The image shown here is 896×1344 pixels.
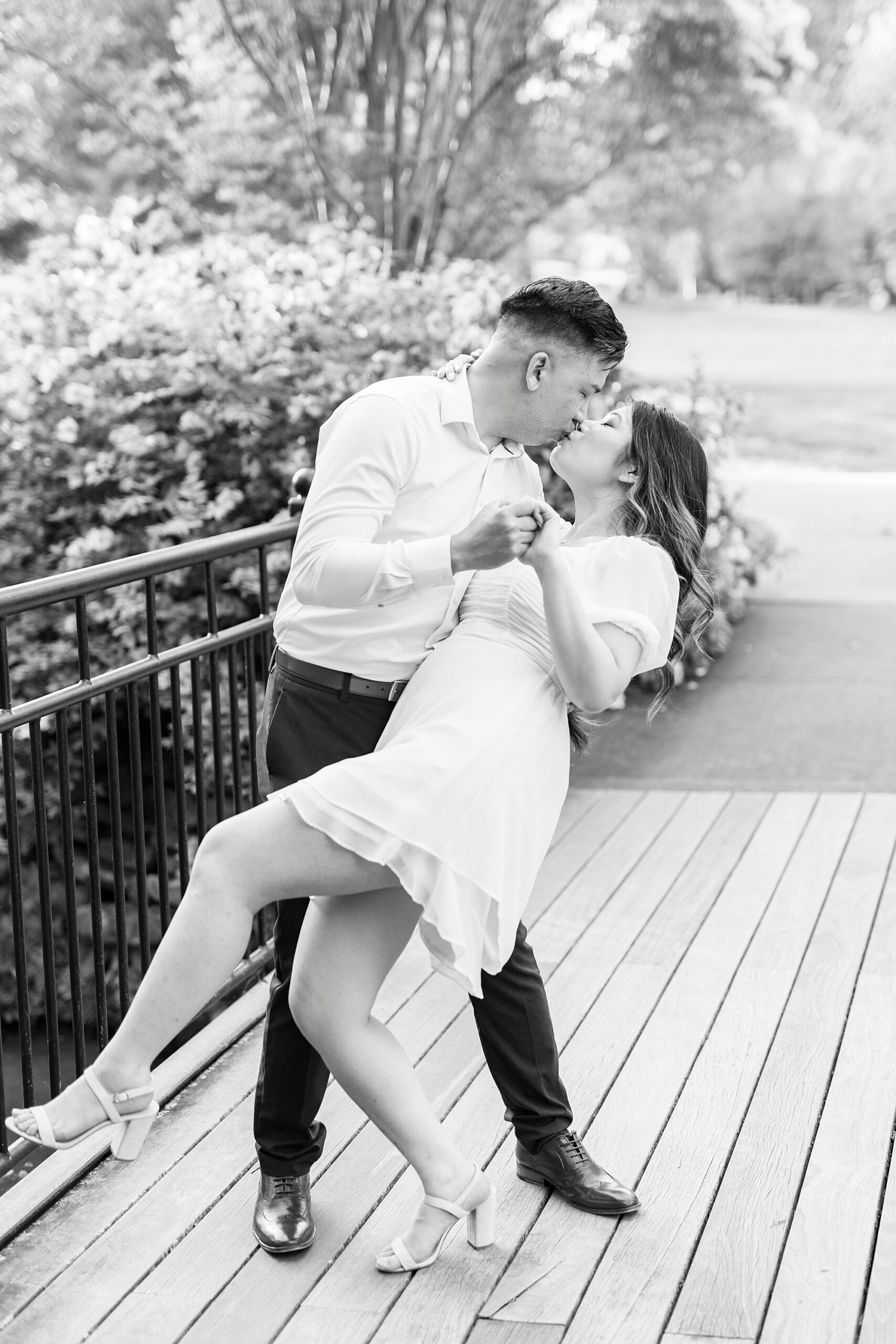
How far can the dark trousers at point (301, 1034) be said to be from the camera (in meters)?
2.58

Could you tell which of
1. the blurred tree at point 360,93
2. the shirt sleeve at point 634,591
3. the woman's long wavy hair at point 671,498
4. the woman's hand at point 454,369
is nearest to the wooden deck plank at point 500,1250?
the woman's long wavy hair at point 671,498

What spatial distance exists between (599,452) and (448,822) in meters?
0.72

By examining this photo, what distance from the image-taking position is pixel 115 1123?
2.14 m

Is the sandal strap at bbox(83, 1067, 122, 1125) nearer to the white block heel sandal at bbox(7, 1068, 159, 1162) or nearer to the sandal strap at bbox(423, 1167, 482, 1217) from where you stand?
the white block heel sandal at bbox(7, 1068, 159, 1162)

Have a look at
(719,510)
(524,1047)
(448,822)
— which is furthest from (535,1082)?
(719,510)

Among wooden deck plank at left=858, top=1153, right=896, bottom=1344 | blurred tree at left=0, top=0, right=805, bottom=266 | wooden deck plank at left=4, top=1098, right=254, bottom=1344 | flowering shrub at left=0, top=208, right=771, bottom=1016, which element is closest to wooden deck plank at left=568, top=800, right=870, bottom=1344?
wooden deck plank at left=858, top=1153, right=896, bottom=1344

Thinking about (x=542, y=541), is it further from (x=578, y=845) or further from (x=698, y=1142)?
(x=578, y=845)

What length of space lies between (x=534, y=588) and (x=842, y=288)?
43.7m

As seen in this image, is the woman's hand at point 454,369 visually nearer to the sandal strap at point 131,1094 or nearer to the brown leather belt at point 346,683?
the brown leather belt at point 346,683

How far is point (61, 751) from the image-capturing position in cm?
293

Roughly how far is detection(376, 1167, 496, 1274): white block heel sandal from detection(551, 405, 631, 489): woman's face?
1.20 metres

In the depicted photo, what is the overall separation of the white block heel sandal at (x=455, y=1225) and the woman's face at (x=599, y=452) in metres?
1.20

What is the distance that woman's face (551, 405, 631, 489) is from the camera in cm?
251

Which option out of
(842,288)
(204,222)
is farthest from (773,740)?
(842,288)
